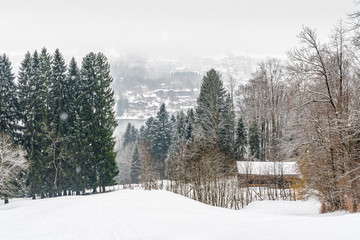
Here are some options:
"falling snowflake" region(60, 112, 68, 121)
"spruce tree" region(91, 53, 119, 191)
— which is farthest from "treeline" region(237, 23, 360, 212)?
"falling snowflake" region(60, 112, 68, 121)

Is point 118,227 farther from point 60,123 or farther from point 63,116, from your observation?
point 63,116

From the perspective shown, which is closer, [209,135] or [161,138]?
[209,135]

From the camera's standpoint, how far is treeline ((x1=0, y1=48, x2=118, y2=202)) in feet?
104

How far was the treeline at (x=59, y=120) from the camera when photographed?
1243 inches

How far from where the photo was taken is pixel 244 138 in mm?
43875

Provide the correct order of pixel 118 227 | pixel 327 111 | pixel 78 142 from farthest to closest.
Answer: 1. pixel 78 142
2. pixel 327 111
3. pixel 118 227

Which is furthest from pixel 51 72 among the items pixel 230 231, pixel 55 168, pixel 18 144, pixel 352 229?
pixel 352 229

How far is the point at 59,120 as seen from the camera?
3356cm

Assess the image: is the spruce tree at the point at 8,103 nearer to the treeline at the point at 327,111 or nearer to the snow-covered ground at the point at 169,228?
the snow-covered ground at the point at 169,228

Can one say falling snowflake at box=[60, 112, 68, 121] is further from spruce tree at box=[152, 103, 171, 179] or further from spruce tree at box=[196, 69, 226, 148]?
spruce tree at box=[152, 103, 171, 179]

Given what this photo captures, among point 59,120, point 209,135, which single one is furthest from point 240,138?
point 59,120

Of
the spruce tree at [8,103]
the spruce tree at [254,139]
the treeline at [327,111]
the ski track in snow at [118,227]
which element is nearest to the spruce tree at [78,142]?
the spruce tree at [8,103]

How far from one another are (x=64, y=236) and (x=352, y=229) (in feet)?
26.6

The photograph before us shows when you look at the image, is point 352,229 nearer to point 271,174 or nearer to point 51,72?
point 271,174
